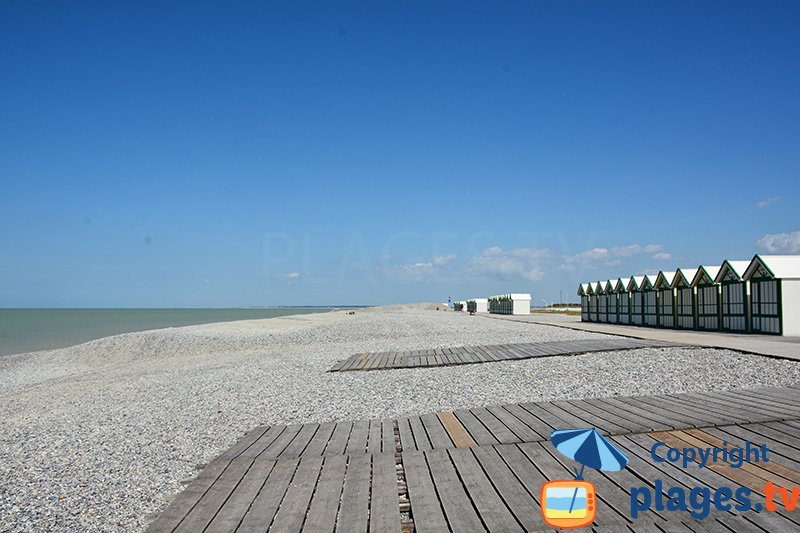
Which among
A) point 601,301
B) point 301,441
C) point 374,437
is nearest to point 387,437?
point 374,437

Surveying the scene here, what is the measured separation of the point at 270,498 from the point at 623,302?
33470mm

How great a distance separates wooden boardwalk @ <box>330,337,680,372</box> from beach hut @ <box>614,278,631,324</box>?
19.5 m

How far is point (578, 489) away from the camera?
366cm

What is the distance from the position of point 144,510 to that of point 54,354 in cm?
2891

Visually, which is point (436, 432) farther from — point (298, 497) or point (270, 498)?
point (270, 498)

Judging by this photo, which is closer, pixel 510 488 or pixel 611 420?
pixel 510 488

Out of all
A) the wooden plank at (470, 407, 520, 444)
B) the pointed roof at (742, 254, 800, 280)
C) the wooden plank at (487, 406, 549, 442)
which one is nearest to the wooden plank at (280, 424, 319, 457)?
the wooden plank at (470, 407, 520, 444)

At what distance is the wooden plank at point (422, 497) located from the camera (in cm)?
379

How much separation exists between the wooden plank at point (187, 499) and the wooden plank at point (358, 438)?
3.95ft

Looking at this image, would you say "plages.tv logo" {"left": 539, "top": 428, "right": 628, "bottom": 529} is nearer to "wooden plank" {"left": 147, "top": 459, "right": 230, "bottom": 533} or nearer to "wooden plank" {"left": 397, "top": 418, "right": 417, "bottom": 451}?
"wooden plank" {"left": 397, "top": 418, "right": 417, "bottom": 451}

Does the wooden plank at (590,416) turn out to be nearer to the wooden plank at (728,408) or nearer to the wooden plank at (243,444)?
the wooden plank at (728,408)

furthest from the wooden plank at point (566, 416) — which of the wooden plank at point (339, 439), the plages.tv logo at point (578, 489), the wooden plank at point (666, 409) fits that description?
the wooden plank at point (339, 439)

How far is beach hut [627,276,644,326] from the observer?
32.2 meters

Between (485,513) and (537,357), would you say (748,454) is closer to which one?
(485,513)
